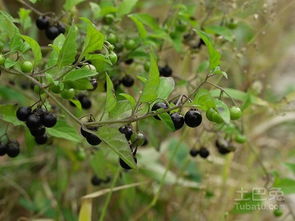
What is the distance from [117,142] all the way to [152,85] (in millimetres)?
157

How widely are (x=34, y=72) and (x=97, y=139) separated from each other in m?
0.28

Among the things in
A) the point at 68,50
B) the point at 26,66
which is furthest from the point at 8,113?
the point at 68,50

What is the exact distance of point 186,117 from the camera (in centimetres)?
116

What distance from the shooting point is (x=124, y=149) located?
1.17 metres

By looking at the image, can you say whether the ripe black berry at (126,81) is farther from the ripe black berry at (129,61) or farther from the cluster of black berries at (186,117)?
the cluster of black berries at (186,117)

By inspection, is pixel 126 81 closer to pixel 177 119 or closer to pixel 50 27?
pixel 50 27

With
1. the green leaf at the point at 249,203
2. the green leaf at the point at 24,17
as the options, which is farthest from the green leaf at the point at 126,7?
the green leaf at the point at 249,203

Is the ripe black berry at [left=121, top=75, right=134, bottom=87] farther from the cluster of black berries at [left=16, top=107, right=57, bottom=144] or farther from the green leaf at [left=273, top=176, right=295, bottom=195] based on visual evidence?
the green leaf at [left=273, top=176, right=295, bottom=195]

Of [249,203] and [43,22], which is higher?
[43,22]

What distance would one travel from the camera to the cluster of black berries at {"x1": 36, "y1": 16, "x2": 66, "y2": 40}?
154cm

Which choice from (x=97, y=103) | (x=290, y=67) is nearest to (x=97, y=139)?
(x=97, y=103)

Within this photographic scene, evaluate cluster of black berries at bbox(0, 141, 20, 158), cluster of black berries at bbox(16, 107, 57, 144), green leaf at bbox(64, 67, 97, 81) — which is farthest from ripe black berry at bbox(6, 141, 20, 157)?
green leaf at bbox(64, 67, 97, 81)

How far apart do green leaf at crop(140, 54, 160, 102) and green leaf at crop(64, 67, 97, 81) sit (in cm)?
12

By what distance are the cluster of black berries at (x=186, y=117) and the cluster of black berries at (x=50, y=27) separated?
1.69 ft
